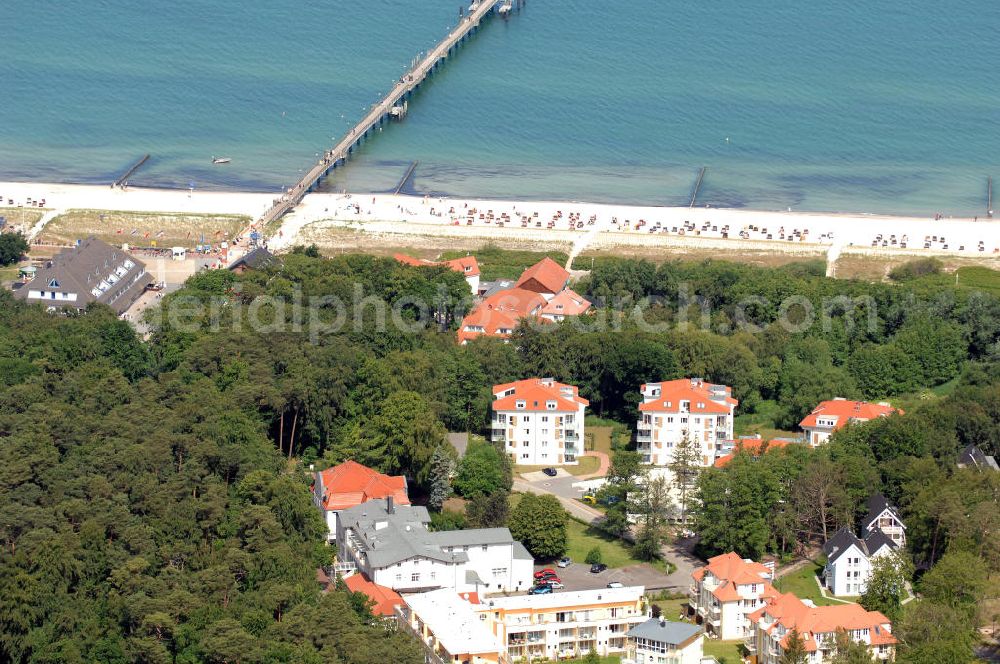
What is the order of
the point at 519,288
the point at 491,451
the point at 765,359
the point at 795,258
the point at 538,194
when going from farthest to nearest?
the point at 538,194, the point at 795,258, the point at 519,288, the point at 765,359, the point at 491,451

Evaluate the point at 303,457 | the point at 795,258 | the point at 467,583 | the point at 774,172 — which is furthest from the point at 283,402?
the point at 774,172

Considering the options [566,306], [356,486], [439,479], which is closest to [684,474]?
[439,479]

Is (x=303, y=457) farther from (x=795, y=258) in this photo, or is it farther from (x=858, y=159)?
(x=858, y=159)

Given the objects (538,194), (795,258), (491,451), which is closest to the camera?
(491,451)

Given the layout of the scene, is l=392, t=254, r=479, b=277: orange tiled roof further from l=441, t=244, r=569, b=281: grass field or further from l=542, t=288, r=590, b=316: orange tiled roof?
l=542, t=288, r=590, b=316: orange tiled roof

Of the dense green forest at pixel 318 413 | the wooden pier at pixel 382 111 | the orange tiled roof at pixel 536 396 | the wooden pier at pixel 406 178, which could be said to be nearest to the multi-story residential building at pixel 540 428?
the orange tiled roof at pixel 536 396

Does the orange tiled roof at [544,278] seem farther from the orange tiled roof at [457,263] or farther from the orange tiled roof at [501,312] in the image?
the orange tiled roof at [457,263]

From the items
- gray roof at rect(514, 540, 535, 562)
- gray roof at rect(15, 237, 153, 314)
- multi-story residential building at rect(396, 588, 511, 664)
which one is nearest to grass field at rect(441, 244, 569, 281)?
gray roof at rect(15, 237, 153, 314)
